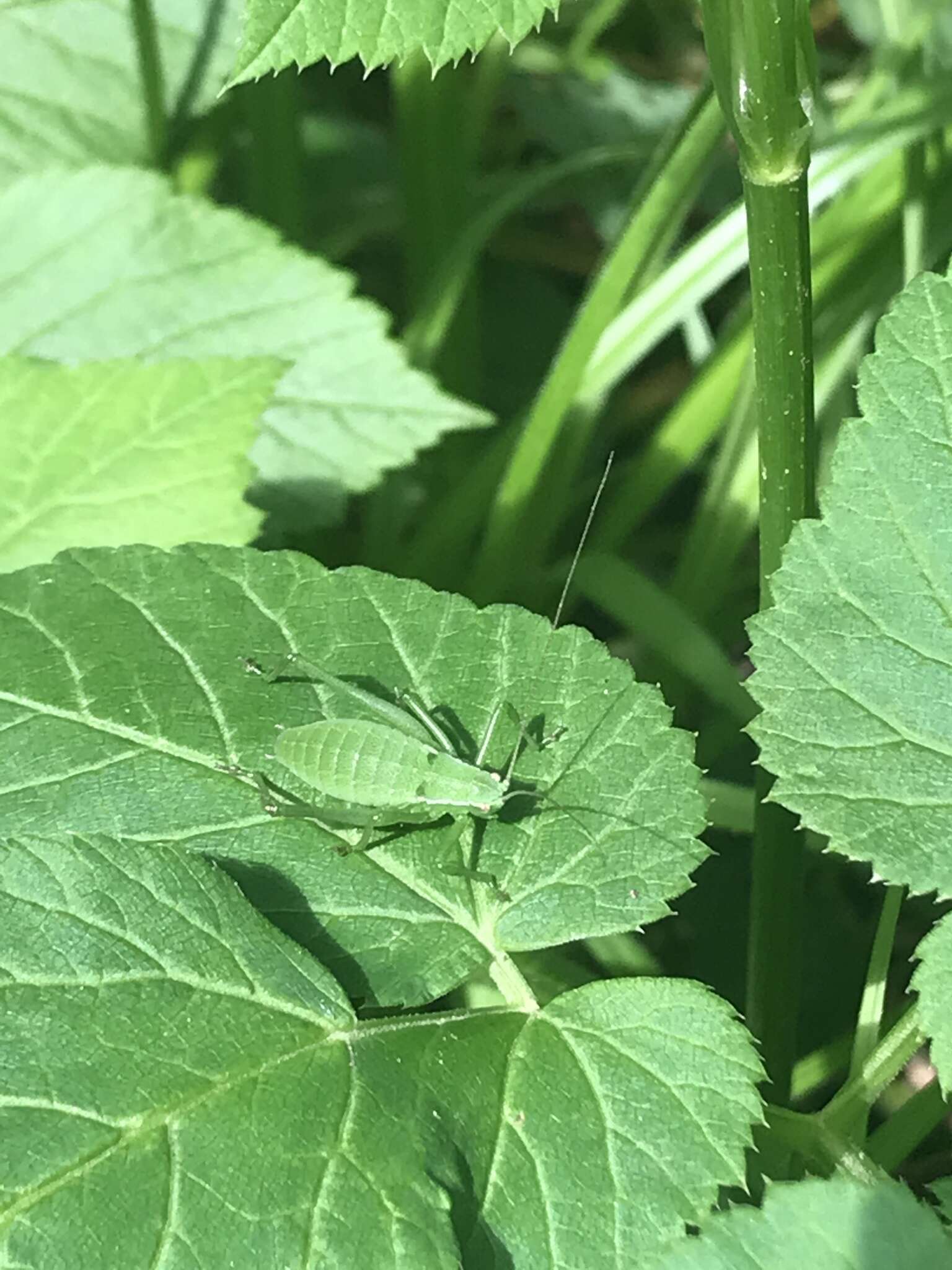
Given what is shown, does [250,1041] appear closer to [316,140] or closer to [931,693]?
[931,693]

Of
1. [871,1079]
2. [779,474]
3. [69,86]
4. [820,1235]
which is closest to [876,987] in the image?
[871,1079]

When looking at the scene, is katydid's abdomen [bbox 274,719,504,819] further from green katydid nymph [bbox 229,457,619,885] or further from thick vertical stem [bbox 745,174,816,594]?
thick vertical stem [bbox 745,174,816,594]

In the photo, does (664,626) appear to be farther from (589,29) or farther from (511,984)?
(589,29)

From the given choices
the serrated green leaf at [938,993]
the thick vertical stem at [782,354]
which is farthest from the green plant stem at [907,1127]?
the thick vertical stem at [782,354]

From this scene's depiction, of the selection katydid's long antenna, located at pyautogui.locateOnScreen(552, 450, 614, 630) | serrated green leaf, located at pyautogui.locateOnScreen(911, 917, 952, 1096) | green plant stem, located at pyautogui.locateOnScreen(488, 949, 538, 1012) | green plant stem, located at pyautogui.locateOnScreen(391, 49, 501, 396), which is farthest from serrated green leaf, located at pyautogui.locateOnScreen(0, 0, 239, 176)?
serrated green leaf, located at pyautogui.locateOnScreen(911, 917, 952, 1096)

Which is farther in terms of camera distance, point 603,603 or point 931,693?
point 603,603

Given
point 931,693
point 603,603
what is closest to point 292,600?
point 931,693
